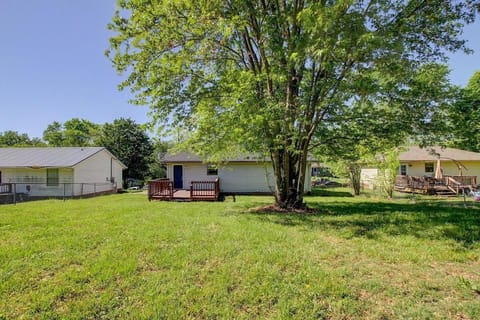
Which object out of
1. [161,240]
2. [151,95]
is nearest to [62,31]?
[151,95]

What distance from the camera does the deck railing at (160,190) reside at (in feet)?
45.9

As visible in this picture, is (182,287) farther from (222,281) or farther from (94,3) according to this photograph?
(94,3)

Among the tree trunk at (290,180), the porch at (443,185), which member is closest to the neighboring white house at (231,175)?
the tree trunk at (290,180)

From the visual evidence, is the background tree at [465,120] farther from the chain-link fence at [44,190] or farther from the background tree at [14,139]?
the background tree at [14,139]

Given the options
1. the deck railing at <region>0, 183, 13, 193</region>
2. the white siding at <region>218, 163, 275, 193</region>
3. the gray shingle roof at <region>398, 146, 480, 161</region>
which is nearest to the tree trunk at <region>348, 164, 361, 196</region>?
the white siding at <region>218, 163, 275, 193</region>

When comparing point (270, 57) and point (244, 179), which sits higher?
point (270, 57)

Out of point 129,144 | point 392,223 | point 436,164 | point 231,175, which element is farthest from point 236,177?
point 129,144

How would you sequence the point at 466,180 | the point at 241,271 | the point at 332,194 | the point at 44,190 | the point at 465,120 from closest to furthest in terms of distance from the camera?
the point at 241,271 < the point at 465,120 < the point at 332,194 < the point at 44,190 < the point at 466,180

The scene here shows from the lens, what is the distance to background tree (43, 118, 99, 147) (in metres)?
43.2

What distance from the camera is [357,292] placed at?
338 cm

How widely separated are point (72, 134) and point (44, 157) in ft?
94.9

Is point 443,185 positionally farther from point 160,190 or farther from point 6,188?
point 6,188

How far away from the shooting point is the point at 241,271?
398 centimetres

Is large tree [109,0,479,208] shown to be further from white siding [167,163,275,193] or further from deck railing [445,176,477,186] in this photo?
deck railing [445,176,477,186]
